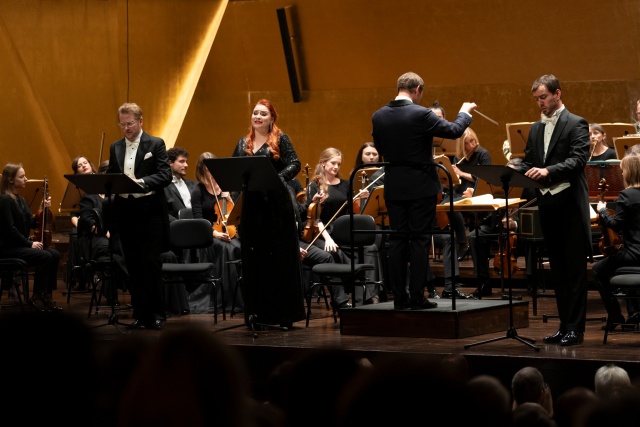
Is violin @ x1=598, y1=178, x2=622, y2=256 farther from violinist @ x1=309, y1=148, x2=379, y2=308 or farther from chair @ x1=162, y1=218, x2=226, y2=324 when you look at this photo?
chair @ x1=162, y1=218, x2=226, y2=324

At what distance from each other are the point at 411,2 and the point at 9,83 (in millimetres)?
4945

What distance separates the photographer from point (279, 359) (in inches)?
237

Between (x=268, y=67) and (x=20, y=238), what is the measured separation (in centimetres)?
517

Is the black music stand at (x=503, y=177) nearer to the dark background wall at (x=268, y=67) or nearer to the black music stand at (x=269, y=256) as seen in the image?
the black music stand at (x=269, y=256)

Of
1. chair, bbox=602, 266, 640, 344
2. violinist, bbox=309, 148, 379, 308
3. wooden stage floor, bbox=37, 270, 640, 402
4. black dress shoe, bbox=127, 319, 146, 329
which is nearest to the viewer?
wooden stage floor, bbox=37, 270, 640, 402

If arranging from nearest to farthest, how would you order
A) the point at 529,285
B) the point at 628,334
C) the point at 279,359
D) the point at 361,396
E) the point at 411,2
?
the point at 361,396 → the point at 279,359 → the point at 628,334 → the point at 529,285 → the point at 411,2

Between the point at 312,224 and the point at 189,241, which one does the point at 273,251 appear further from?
the point at 312,224

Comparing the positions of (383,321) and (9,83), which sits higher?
(9,83)

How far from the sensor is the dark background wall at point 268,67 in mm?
11430

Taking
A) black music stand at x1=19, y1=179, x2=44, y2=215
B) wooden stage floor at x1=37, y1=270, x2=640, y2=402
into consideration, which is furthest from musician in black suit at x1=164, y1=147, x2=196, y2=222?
wooden stage floor at x1=37, y1=270, x2=640, y2=402

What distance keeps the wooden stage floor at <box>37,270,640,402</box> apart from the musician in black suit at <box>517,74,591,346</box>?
0.79 feet

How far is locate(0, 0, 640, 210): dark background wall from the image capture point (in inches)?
450

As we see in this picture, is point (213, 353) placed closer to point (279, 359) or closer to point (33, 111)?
point (279, 359)

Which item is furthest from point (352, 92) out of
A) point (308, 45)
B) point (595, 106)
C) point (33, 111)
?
point (33, 111)
